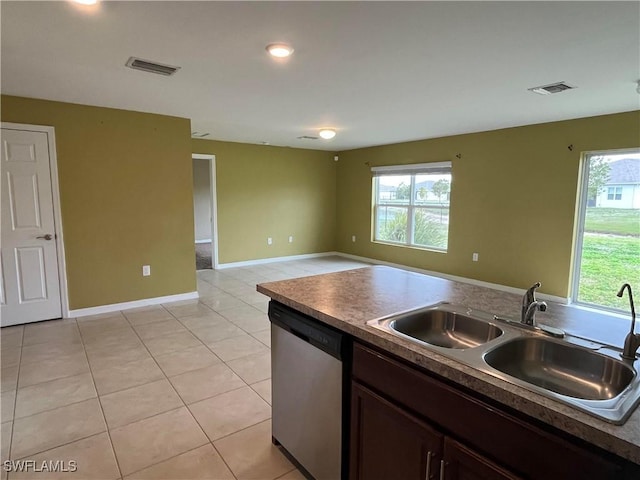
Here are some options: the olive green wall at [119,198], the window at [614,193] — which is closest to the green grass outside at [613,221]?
the window at [614,193]

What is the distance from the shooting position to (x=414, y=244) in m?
6.73

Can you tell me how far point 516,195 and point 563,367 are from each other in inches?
172

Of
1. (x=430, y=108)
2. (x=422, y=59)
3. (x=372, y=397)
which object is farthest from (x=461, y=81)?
(x=372, y=397)

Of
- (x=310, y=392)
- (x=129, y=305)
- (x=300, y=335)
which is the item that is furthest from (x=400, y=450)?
(x=129, y=305)

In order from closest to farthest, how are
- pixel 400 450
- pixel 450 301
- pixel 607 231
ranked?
pixel 400 450, pixel 450 301, pixel 607 231

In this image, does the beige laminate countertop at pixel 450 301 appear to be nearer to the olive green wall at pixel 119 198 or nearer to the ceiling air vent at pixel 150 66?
the ceiling air vent at pixel 150 66

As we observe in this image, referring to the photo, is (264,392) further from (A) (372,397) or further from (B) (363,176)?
(B) (363,176)

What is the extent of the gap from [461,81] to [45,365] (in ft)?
13.6

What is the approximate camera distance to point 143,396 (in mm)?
2543

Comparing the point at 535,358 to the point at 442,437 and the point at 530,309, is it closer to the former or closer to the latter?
the point at 530,309

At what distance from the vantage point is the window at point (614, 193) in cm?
423

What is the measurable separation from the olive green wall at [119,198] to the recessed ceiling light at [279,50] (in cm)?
→ 255

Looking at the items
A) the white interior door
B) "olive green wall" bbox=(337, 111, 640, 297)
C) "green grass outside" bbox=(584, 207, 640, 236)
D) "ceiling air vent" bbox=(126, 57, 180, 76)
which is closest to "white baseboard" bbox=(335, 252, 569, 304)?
"olive green wall" bbox=(337, 111, 640, 297)

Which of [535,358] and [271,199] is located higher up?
[271,199]
